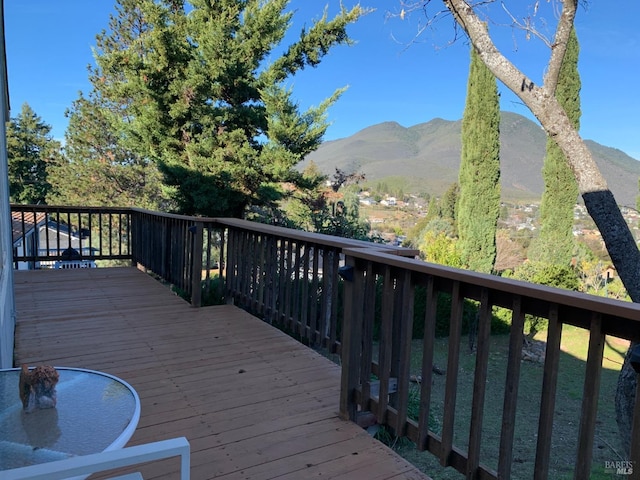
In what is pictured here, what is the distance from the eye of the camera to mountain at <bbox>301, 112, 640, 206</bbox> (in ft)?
41.8

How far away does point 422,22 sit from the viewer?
511 cm

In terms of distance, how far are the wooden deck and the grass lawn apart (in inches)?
65.2

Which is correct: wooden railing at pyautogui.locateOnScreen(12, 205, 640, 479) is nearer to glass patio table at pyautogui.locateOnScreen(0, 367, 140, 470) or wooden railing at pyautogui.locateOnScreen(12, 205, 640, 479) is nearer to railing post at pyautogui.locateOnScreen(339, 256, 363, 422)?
railing post at pyautogui.locateOnScreen(339, 256, 363, 422)

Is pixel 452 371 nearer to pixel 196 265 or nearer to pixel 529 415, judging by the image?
pixel 196 265

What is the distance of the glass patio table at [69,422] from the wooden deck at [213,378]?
0.58 meters

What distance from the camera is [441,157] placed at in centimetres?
2508

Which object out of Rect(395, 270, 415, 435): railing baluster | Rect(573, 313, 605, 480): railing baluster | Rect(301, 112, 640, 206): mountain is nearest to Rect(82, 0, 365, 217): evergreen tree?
Rect(301, 112, 640, 206): mountain

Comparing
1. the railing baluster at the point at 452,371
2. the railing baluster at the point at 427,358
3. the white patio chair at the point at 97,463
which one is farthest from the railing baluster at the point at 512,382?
the white patio chair at the point at 97,463

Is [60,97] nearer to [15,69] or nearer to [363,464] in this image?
[15,69]

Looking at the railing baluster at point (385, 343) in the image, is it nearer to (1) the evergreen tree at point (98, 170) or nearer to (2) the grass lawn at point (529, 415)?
(2) the grass lawn at point (529, 415)

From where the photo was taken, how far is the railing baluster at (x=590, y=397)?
125cm

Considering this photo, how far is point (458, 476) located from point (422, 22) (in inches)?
194

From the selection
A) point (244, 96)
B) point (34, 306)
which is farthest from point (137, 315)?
point (244, 96)

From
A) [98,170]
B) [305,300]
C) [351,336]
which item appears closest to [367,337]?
[351,336]
